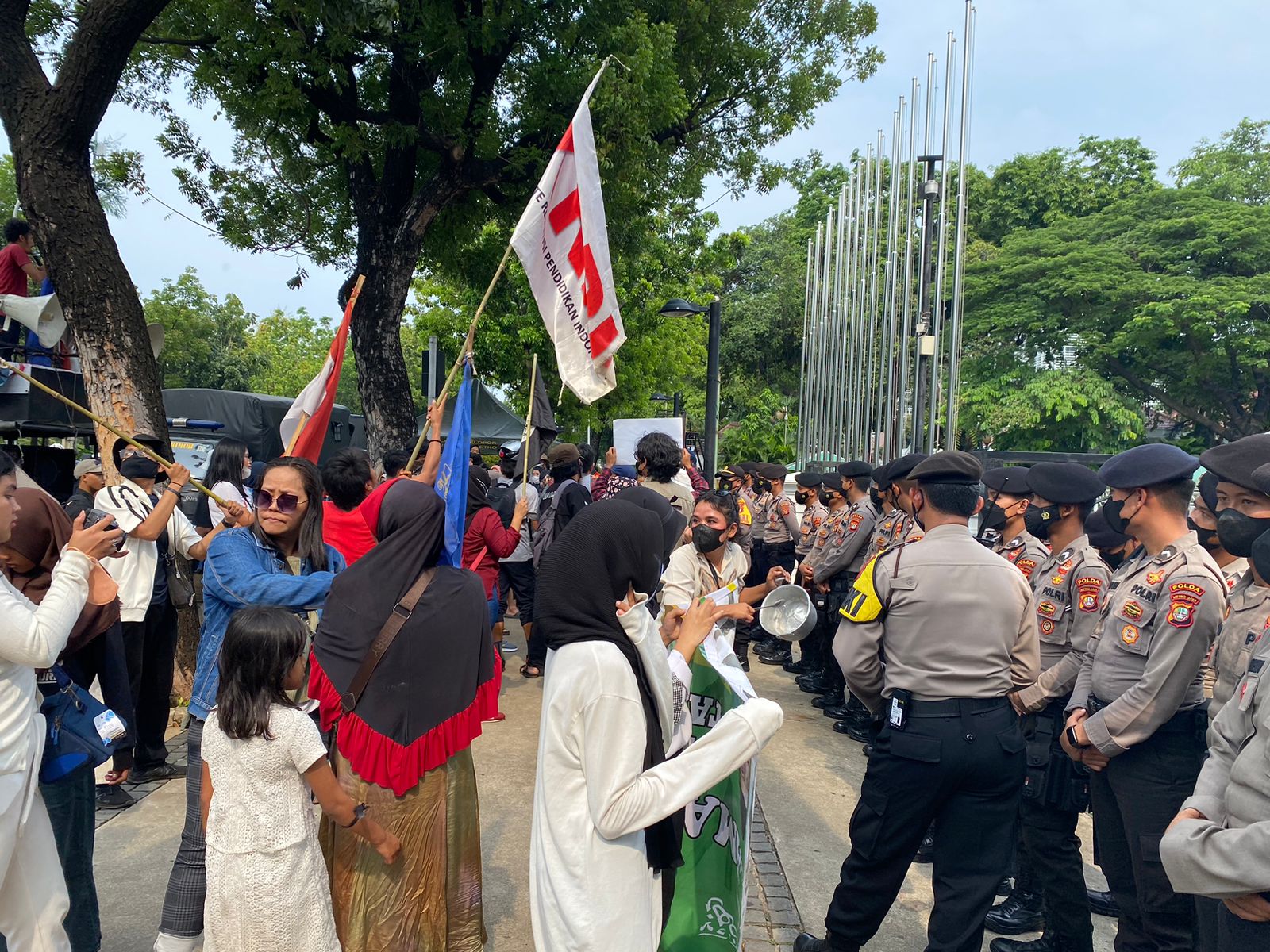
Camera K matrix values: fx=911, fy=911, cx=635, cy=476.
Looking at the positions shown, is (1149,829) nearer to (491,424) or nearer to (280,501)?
(280,501)

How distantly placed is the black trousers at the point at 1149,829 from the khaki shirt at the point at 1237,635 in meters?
0.25

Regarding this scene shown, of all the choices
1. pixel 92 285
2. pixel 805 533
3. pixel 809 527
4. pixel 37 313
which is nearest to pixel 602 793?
pixel 92 285

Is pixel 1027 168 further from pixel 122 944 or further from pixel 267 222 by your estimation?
pixel 122 944

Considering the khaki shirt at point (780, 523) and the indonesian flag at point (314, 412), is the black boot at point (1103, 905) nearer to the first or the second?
the indonesian flag at point (314, 412)

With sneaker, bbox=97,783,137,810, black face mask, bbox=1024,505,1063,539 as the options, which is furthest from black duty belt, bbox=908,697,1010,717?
sneaker, bbox=97,783,137,810

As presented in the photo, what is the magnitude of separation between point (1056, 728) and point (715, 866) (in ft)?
5.90

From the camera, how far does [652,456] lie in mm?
6598

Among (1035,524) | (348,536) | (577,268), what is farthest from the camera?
(577,268)

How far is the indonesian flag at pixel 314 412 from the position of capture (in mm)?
5465

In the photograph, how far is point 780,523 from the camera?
419 inches

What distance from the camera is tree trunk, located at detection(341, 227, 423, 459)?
9578 millimetres

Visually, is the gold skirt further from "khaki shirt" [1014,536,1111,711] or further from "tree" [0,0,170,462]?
"tree" [0,0,170,462]

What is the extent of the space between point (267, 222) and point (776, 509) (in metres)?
7.20

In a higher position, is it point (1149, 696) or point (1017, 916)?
point (1149, 696)
